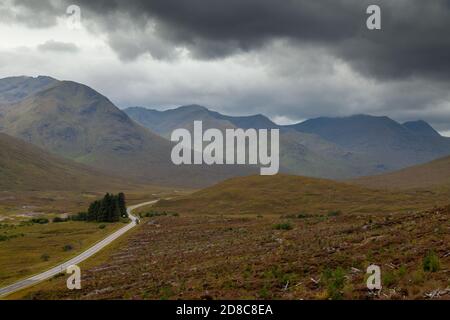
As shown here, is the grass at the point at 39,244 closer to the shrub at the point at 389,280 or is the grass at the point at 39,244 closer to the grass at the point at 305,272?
the grass at the point at 305,272

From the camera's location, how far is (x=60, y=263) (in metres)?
85.4

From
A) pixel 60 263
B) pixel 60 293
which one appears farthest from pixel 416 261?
pixel 60 263

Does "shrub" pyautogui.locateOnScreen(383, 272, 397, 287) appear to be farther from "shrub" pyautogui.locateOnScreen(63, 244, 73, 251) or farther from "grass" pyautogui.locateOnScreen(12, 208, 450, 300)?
"shrub" pyautogui.locateOnScreen(63, 244, 73, 251)

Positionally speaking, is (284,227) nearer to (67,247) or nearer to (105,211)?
(67,247)

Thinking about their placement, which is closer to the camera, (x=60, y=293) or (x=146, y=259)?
(x=60, y=293)

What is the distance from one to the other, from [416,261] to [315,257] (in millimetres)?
9568

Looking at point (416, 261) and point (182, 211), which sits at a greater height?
point (416, 261)

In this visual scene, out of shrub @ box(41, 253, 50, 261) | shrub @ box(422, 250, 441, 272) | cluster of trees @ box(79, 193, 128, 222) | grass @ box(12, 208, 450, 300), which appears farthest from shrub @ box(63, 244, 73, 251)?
shrub @ box(422, 250, 441, 272)

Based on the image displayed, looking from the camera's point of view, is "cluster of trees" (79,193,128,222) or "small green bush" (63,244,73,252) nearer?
"small green bush" (63,244,73,252)

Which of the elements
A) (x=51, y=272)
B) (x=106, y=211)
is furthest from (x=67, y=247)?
(x=106, y=211)

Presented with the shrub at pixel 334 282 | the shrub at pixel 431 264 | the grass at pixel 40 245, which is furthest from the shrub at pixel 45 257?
the shrub at pixel 431 264
